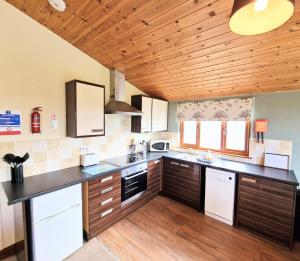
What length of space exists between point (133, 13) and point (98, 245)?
8.54ft

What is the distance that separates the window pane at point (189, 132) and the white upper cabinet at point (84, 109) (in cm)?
192

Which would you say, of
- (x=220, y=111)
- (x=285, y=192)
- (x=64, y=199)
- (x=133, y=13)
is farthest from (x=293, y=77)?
(x=64, y=199)

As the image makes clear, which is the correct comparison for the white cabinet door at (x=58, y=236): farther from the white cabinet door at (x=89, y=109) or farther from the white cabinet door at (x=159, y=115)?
the white cabinet door at (x=159, y=115)

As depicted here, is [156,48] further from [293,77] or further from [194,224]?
[194,224]

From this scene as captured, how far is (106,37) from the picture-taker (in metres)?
2.05

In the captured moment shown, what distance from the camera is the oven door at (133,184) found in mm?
2498

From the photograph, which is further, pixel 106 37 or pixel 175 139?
pixel 175 139

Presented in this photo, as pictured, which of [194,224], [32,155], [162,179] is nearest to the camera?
[32,155]

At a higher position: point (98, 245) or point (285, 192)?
point (285, 192)

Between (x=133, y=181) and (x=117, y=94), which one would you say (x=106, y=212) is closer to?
(x=133, y=181)

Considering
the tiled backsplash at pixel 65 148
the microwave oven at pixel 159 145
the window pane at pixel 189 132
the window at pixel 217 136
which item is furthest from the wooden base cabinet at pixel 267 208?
the tiled backsplash at pixel 65 148

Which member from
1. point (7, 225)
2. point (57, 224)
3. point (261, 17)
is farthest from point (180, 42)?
point (7, 225)

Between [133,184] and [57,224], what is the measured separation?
118 centimetres

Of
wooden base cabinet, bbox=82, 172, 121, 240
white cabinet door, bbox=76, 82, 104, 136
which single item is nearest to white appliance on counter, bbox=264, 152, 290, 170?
wooden base cabinet, bbox=82, 172, 121, 240
